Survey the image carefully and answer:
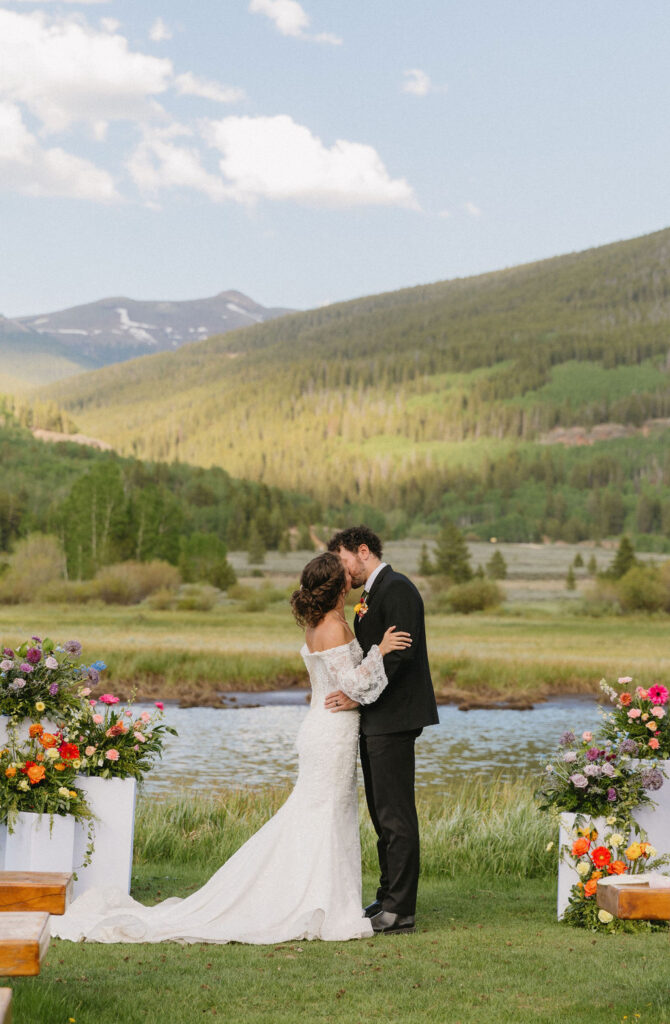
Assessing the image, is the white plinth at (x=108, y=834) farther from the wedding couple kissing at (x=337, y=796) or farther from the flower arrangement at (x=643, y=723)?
the flower arrangement at (x=643, y=723)

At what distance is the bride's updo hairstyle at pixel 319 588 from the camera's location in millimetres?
6688

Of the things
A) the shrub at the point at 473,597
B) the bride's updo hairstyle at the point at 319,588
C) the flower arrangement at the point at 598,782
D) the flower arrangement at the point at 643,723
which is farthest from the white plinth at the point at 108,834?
the shrub at the point at 473,597

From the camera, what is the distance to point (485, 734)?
33.6 meters

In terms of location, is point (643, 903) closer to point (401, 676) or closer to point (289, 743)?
point (401, 676)

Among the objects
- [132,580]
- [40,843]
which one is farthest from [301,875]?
[132,580]

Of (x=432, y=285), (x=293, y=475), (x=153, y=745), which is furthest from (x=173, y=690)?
(x=432, y=285)

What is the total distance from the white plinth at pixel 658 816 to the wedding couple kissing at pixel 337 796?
4.77 ft

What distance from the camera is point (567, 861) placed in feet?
23.1

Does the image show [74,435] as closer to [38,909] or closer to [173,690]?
[173,690]

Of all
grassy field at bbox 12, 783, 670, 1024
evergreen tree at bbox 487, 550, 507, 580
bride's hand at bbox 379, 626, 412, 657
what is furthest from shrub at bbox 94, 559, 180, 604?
bride's hand at bbox 379, 626, 412, 657

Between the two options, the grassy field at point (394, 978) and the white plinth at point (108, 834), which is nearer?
the grassy field at point (394, 978)

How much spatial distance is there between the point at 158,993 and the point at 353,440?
432ft

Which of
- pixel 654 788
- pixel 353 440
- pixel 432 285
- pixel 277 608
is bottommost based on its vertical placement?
pixel 277 608

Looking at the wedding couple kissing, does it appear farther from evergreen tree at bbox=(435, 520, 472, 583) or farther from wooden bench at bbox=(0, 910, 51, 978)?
evergreen tree at bbox=(435, 520, 472, 583)
